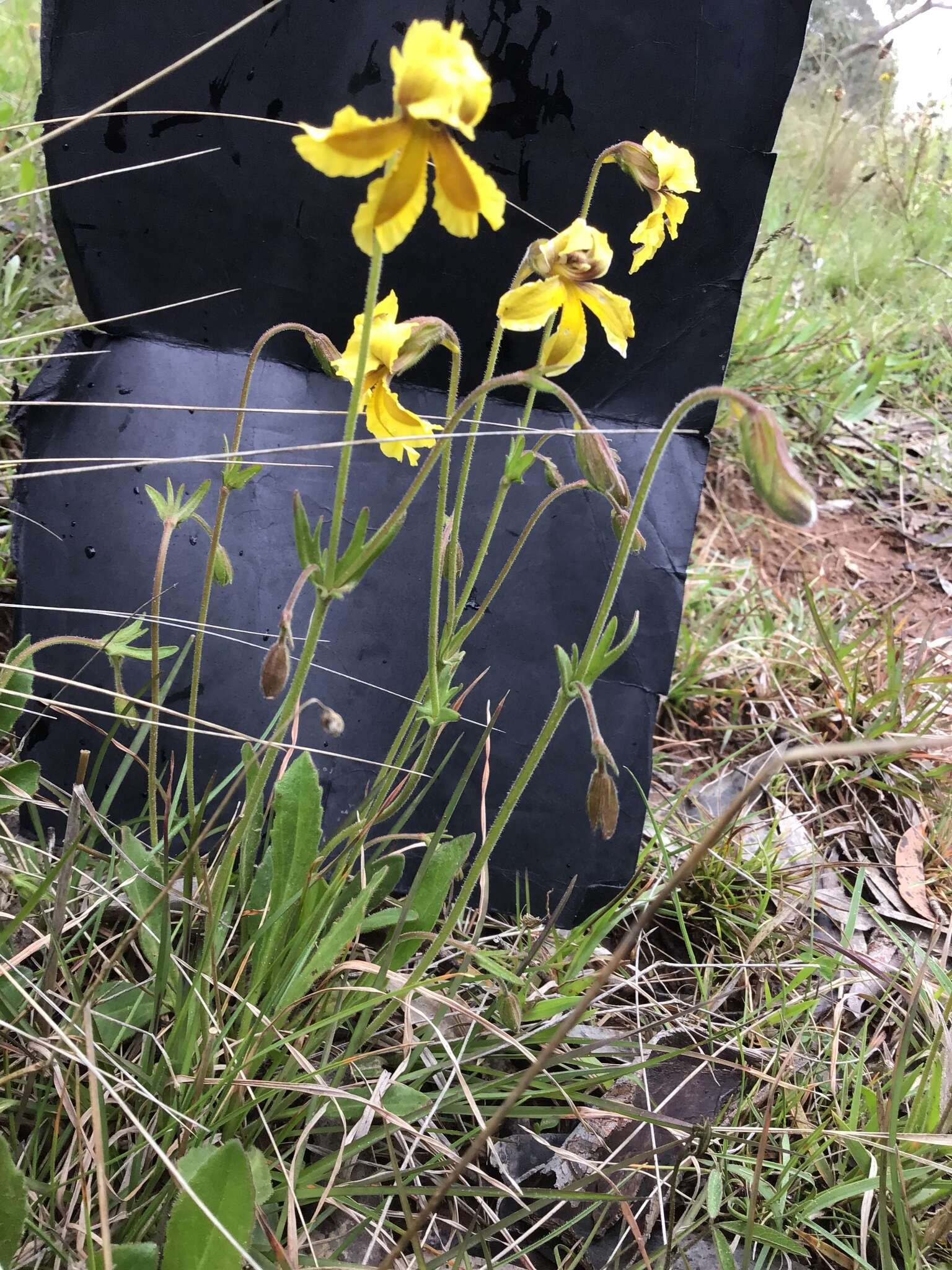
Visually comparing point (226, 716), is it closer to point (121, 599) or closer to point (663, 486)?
point (121, 599)

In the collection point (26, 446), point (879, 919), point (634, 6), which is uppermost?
point (634, 6)

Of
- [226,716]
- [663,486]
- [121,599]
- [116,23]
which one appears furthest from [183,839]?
[116,23]

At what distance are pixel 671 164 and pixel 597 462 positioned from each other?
479mm

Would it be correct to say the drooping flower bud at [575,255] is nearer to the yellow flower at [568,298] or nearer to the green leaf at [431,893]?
the yellow flower at [568,298]

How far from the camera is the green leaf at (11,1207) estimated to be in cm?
77

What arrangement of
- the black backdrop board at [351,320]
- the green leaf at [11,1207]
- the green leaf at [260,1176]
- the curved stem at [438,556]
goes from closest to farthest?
the green leaf at [11,1207] → the green leaf at [260,1176] → the curved stem at [438,556] → the black backdrop board at [351,320]

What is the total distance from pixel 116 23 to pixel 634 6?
90 centimetres

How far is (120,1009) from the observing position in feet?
3.44

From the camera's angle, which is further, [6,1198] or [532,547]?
[532,547]

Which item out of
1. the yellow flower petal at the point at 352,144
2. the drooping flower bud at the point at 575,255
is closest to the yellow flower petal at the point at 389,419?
the drooping flower bud at the point at 575,255

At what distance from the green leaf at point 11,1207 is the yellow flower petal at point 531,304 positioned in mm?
944

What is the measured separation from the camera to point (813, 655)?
6.59 feet

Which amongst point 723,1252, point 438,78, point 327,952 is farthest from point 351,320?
point 723,1252

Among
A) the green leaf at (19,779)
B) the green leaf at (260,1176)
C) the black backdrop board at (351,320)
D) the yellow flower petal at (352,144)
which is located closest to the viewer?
the yellow flower petal at (352,144)
